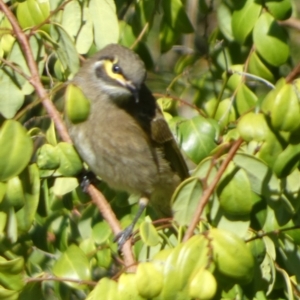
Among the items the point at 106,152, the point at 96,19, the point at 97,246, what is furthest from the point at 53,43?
the point at 106,152

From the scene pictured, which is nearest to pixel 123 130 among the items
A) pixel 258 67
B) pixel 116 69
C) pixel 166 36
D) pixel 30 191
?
pixel 116 69

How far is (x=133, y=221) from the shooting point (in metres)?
3.01

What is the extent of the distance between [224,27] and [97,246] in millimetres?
977

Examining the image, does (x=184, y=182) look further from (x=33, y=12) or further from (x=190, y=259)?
(x=33, y=12)

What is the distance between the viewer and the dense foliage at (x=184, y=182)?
2141 millimetres

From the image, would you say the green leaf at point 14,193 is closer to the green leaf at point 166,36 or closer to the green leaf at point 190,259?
the green leaf at point 190,259

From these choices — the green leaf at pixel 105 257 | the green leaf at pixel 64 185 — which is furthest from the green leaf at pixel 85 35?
the green leaf at pixel 105 257

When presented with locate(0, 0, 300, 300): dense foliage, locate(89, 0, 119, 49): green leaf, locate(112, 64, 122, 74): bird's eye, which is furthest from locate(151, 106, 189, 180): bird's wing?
locate(89, 0, 119, 49): green leaf

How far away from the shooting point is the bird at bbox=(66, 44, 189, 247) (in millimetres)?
3465

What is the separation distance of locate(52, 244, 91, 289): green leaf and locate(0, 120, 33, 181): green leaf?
1.06 ft

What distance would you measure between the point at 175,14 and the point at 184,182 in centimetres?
96

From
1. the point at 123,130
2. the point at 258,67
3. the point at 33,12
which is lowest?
the point at 123,130

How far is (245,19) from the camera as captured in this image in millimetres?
2920

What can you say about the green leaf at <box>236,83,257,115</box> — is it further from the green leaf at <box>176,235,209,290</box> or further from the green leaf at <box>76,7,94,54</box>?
the green leaf at <box>176,235,209,290</box>
